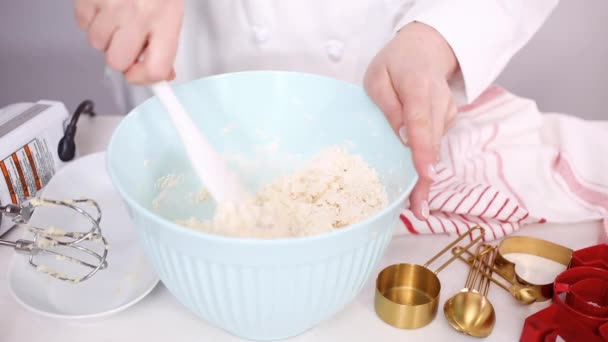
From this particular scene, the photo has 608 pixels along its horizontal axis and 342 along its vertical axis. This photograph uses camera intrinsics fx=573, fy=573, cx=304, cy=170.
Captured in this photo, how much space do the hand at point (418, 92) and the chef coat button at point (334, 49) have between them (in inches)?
7.4

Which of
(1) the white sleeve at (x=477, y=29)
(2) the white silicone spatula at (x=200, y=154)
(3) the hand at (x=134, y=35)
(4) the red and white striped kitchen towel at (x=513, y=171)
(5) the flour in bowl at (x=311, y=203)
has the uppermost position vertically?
(3) the hand at (x=134, y=35)

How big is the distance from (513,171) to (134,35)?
0.56 meters

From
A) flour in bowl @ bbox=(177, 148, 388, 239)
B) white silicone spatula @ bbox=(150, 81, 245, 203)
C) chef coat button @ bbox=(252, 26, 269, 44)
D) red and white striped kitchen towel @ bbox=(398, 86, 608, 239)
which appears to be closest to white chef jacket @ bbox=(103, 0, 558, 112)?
chef coat button @ bbox=(252, 26, 269, 44)

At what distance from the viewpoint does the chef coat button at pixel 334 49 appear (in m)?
0.89

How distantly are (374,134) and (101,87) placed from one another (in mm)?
1195

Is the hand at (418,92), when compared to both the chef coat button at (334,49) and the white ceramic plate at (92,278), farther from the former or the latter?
the white ceramic plate at (92,278)

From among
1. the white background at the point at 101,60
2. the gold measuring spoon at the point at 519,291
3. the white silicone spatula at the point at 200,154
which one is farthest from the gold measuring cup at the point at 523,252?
the white background at the point at 101,60

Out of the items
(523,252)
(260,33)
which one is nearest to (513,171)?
(523,252)

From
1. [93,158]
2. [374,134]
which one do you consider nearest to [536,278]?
[374,134]

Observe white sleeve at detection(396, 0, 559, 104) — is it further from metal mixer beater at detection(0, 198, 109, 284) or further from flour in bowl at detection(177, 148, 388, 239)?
metal mixer beater at detection(0, 198, 109, 284)

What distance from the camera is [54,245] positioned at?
2.07 feet

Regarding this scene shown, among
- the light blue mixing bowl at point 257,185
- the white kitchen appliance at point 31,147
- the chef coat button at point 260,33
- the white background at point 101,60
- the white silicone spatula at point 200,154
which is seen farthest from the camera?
the white background at point 101,60

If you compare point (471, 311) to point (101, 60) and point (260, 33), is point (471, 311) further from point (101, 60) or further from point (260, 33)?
point (101, 60)

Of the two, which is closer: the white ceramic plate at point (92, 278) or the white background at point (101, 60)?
the white ceramic plate at point (92, 278)
